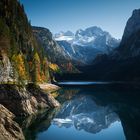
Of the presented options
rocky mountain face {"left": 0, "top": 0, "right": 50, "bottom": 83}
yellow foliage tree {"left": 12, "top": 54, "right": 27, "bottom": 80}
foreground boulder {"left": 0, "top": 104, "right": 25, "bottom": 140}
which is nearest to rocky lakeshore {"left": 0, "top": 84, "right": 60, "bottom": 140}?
foreground boulder {"left": 0, "top": 104, "right": 25, "bottom": 140}

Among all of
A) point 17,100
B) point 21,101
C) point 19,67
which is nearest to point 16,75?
point 19,67

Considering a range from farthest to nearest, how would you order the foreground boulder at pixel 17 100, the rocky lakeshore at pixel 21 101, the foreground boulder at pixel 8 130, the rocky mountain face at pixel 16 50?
1. the rocky mountain face at pixel 16 50
2. the foreground boulder at pixel 17 100
3. the rocky lakeshore at pixel 21 101
4. the foreground boulder at pixel 8 130

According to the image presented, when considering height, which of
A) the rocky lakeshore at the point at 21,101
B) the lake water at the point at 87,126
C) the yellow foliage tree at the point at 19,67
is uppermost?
the yellow foliage tree at the point at 19,67

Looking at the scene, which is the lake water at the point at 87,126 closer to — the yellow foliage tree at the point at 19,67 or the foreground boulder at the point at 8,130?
the foreground boulder at the point at 8,130

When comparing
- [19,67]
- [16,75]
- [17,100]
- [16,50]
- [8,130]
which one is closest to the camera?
[8,130]

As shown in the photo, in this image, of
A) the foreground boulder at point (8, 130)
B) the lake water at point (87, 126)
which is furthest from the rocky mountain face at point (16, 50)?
the foreground boulder at point (8, 130)

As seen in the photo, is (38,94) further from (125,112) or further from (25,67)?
(25,67)

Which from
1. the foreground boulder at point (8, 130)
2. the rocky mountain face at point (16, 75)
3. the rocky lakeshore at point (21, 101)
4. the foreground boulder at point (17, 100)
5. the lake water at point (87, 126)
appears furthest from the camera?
the foreground boulder at point (17, 100)

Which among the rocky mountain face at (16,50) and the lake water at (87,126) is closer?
the lake water at (87,126)

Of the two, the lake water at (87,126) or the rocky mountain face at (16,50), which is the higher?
the rocky mountain face at (16,50)

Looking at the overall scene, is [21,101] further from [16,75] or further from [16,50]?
[16,50]

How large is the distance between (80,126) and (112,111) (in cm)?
2400

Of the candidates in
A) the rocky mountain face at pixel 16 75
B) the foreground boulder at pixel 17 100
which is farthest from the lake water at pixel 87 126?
the rocky mountain face at pixel 16 75

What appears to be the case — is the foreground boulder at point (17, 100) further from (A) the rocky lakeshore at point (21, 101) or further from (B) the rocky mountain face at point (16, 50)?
(B) the rocky mountain face at point (16, 50)
